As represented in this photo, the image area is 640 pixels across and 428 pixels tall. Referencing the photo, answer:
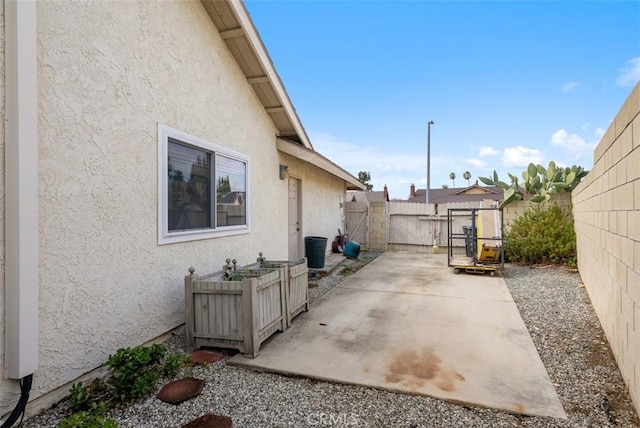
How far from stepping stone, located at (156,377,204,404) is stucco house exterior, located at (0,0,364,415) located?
31.1 inches

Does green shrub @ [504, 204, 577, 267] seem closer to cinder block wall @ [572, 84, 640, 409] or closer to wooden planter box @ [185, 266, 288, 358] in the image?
cinder block wall @ [572, 84, 640, 409]

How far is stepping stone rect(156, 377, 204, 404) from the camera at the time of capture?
2.93m

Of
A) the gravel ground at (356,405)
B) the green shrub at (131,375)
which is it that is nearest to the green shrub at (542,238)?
the gravel ground at (356,405)

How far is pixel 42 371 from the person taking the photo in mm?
2711

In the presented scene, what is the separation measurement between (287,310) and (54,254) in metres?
2.80

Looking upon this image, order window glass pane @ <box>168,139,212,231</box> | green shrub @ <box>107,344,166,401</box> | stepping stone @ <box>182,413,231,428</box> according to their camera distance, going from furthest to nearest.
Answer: window glass pane @ <box>168,139,212,231</box> < green shrub @ <box>107,344,166,401</box> < stepping stone @ <box>182,413,231,428</box>

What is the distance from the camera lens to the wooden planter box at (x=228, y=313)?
3.74 meters

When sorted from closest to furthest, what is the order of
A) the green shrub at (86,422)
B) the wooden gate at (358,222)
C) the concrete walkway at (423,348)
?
the green shrub at (86,422) → the concrete walkway at (423,348) → the wooden gate at (358,222)

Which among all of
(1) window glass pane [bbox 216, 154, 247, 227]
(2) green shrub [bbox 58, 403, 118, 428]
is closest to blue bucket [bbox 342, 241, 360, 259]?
(1) window glass pane [bbox 216, 154, 247, 227]

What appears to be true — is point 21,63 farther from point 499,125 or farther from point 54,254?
point 499,125

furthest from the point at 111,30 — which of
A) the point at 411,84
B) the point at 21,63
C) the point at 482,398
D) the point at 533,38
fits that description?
the point at 411,84

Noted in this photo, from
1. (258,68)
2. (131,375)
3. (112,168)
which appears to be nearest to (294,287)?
(131,375)

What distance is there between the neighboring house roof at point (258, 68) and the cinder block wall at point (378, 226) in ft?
22.3

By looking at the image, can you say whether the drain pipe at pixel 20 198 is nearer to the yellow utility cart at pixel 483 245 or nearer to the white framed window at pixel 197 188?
the white framed window at pixel 197 188
